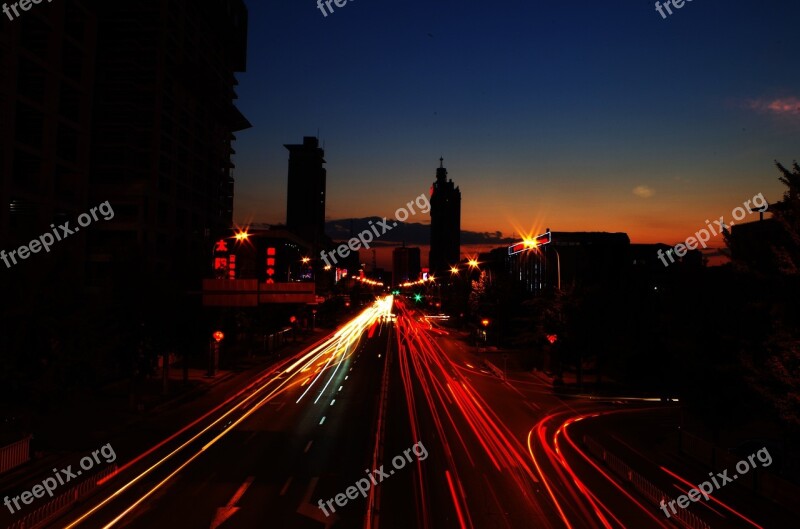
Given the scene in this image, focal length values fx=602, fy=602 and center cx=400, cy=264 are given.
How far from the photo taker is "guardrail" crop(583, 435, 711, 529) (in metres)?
14.6

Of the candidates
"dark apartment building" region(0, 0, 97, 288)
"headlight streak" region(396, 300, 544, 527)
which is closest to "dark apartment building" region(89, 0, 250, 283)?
"dark apartment building" region(0, 0, 97, 288)

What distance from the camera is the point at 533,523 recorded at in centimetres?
1460

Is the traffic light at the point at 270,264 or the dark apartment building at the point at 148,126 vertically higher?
the dark apartment building at the point at 148,126

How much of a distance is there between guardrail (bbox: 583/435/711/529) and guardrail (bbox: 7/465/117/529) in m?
15.1

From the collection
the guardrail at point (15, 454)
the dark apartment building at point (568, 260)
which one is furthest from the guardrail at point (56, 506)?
the dark apartment building at point (568, 260)

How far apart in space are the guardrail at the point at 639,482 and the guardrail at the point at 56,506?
1509 centimetres

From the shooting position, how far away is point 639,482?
1756cm

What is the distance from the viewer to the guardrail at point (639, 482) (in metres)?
14.6

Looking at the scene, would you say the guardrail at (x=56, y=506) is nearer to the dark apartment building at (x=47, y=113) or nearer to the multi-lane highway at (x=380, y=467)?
the multi-lane highway at (x=380, y=467)

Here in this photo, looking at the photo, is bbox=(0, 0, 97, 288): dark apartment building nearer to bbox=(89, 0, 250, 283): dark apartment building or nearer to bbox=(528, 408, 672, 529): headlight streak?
bbox=(89, 0, 250, 283): dark apartment building

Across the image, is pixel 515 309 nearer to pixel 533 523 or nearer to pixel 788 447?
pixel 788 447

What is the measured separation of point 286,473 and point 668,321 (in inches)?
551

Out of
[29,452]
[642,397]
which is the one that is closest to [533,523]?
[29,452]

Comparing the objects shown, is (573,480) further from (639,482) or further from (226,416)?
(226,416)
